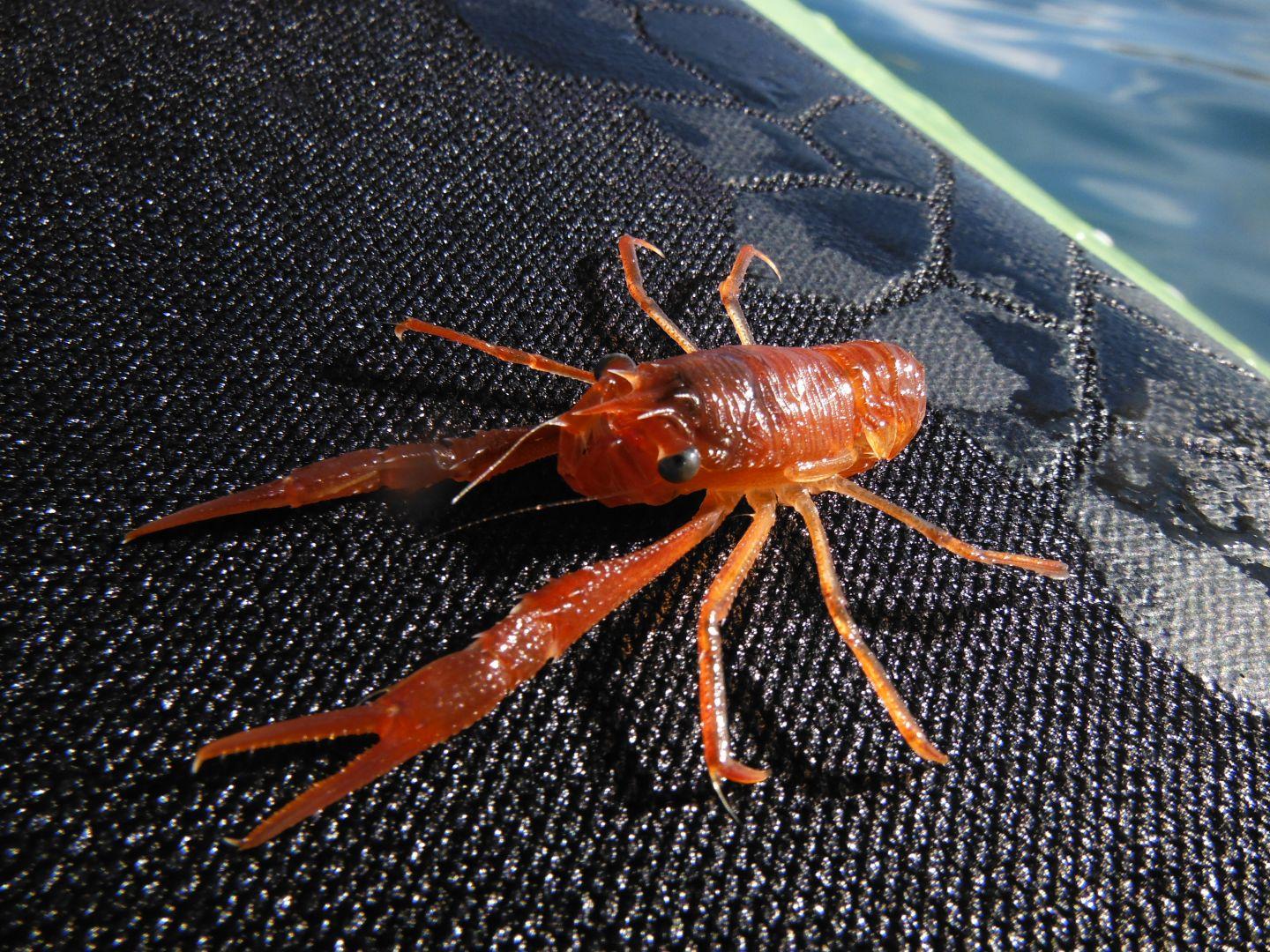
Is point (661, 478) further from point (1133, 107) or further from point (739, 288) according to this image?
point (1133, 107)

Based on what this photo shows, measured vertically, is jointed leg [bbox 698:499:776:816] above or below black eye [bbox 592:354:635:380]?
below

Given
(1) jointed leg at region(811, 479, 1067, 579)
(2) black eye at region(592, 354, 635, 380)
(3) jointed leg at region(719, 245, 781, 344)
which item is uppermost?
(3) jointed leg at region(719, 245, 781, 344)

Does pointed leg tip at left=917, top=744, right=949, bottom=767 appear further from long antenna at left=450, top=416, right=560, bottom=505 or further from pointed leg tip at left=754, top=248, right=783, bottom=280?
pointed leg tip at left=754, top=248, right=783, bottom=280

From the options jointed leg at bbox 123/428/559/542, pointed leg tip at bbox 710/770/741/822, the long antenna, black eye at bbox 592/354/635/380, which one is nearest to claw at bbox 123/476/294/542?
jointed leg at bbox 123/428/559/542

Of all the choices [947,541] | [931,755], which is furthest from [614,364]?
[931,755]

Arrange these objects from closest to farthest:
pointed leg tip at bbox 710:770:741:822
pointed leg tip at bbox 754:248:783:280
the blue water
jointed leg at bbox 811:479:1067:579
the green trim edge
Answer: pointed leg tip at bbox 710:770:741:822 → jointed leg at bbox 811:479:1067:579 → pointed leg tip at bbox 754:248:783:280 → the green trim edge → the blue water

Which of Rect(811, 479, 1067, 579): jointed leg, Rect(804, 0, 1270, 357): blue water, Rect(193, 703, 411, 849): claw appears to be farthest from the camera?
Rect(804, 0, 1270, 357): blue water

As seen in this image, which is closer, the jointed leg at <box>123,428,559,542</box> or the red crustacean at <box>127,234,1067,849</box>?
the red crustacean at <box>127,234,1067,849</box>
